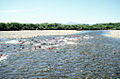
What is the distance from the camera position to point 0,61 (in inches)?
501

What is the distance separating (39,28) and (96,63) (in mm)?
57579

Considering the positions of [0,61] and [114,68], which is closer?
[114,68]

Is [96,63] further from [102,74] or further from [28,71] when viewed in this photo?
[28,71]

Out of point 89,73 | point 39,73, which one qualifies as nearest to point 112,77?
point 89,73

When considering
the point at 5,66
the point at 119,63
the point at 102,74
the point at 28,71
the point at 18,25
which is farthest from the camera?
the point at 18,25

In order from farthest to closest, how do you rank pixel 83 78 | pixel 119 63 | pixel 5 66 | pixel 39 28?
pixel 39 28 → pixel 119 63 → pixel 5 66 → pixel 83 78

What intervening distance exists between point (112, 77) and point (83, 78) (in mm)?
1857

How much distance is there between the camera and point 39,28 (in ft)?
222

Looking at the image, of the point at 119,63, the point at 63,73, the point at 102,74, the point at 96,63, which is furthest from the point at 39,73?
the point at 119,63

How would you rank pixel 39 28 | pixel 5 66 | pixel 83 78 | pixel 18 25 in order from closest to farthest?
pixel 83 78, pixel 5 66, pixel 18 25, pixel 39 28

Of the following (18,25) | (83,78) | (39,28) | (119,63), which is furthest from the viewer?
(39,28)

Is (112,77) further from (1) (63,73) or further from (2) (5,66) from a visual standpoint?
(2) (5,66)

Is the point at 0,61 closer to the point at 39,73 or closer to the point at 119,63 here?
the point at 39,73

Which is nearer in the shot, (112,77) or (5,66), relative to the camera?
(112,77)
